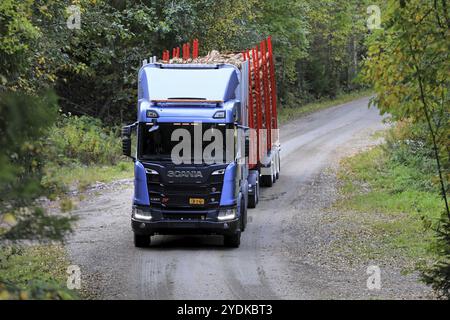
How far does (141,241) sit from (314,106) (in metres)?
40.7

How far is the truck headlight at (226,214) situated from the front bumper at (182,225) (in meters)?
0.07

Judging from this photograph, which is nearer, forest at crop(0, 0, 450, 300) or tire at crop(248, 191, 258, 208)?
forest at crop(0, 0, 450, 300)

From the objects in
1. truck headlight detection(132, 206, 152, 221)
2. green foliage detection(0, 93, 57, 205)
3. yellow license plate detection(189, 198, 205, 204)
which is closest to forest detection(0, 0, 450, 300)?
green foliage detection(0, 93, 57, 205)

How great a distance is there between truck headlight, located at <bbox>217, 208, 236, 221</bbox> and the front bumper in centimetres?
7

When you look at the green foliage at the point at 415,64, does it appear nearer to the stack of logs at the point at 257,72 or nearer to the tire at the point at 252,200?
the stack of logs at the point at 257,72

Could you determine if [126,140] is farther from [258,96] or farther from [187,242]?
[258,96]

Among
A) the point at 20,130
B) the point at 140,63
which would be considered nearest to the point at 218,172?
the point at 20,130

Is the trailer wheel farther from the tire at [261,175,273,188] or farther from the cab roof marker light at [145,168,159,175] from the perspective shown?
the cab roof marker light at [145,168,159,175]

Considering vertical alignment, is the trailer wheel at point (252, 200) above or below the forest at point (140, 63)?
below

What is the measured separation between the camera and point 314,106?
5653 cm

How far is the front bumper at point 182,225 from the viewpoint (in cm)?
1638

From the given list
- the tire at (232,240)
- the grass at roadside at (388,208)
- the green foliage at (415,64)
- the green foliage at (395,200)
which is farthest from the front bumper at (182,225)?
the green foliage at (415,64)

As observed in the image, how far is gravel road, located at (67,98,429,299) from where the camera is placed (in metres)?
13.0
